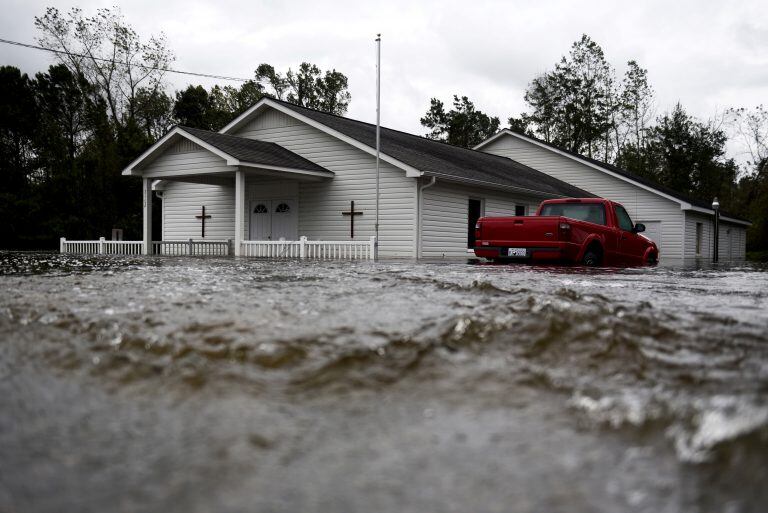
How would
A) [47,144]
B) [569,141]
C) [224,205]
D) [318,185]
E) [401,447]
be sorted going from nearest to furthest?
1. [401,447]
2. [318,185]
3. [224,205]
4. [47,144]
5. [569,141]

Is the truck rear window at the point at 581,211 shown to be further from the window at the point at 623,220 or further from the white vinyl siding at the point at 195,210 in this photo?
the white vinyl siding at the point at 195,210

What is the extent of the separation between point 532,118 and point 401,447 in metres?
58.2

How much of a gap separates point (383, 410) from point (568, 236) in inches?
478

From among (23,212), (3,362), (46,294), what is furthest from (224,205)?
(3,362)

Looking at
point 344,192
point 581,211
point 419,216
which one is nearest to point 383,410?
point 581,211

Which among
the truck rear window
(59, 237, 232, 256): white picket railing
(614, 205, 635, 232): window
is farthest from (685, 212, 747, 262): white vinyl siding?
(59, 237, 232, 256): white picket railing

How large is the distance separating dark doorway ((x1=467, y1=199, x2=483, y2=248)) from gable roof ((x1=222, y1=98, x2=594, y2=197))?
97cm

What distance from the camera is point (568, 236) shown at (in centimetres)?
1387

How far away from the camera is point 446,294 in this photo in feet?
18.1

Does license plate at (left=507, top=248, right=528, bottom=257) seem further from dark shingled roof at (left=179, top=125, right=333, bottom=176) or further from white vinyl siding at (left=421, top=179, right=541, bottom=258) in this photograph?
dark shingled roof at (left=179, top=125, right=333, bottom=176)

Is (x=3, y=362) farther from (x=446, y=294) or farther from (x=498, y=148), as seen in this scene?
(x=498, y=148)

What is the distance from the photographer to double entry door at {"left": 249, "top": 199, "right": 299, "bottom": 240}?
23781mm

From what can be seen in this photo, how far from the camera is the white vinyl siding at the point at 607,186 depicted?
31109 mm

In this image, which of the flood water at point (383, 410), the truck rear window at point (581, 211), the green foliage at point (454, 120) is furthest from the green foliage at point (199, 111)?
the flood water at point (383, 410)
